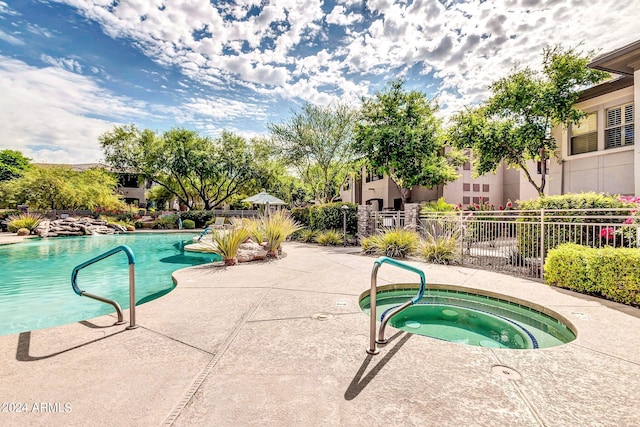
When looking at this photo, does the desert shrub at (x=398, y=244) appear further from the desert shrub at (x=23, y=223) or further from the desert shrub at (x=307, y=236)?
the desert shrub at (x=23, y=223)

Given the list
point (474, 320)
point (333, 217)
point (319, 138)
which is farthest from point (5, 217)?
point (474, 320)

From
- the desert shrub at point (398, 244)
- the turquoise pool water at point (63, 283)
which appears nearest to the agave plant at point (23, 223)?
the turquoise pool water at point (63, 283)

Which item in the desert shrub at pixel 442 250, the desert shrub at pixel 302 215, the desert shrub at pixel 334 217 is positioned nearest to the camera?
the desert shrub at pixel 442 250

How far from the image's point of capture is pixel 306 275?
6516mm

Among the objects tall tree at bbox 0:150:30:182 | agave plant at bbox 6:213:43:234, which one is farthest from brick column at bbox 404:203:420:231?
tall tree at bbox 0:150:30:182

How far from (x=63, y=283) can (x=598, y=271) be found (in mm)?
11720

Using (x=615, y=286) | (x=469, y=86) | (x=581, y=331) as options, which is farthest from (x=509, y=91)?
(x=581, y=331)

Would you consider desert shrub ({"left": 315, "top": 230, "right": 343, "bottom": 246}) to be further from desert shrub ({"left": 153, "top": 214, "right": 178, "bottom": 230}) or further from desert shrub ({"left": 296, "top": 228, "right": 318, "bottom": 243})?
desert shrub ({"left": 153, "top": 214, "right": 178, "bottom": 230})

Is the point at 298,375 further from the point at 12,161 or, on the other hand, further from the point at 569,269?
the point at 12,161

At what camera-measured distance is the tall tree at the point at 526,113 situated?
11.6m

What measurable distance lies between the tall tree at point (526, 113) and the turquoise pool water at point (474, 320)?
10.3 meters

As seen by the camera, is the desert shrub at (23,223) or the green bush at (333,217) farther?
the desert shrub at (23,223)

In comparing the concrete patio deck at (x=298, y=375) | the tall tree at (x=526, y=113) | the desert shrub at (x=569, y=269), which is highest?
the tall tree at (x=526, y=113)

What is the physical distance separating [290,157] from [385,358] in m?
19.0
